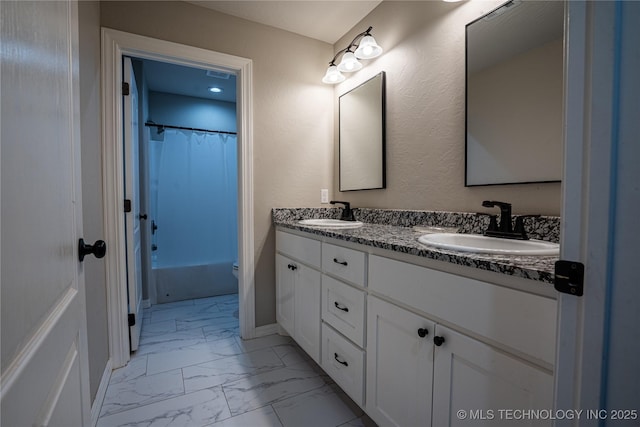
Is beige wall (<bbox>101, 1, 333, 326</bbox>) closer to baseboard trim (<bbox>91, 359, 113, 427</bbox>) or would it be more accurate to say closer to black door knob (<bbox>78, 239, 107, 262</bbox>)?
baseboard trim (<bbox>91, 359, 113, 427</bbox>)

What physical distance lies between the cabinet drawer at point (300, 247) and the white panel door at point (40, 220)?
1051 mm

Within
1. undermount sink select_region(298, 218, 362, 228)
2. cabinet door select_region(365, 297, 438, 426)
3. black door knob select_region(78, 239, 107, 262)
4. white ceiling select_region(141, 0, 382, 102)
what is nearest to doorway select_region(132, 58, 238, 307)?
white ceiling select_region(141, 0, 382, 102)

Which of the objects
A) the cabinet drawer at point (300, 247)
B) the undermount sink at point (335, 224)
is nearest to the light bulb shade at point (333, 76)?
the undermount sink at point (335, 224)

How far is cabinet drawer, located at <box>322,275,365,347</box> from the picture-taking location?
1236 millimetres

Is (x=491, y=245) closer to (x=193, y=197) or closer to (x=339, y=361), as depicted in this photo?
(x=339, y=361)

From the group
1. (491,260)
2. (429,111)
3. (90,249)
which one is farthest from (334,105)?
(90,249)

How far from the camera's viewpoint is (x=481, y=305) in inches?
30.0

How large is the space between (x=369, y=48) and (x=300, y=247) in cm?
133

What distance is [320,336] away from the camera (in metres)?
1.56

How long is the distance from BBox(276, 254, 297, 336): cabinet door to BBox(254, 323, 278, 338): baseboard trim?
0.09m

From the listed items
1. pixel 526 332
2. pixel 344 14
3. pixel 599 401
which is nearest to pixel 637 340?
pixel 599 401

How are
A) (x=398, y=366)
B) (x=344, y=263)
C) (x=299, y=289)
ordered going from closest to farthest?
(x=398, y=366) < (x=344, y=263) < (x=299, y=289)

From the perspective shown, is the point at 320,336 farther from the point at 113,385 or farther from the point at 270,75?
the point at 270,75

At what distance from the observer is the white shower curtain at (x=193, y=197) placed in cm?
306
